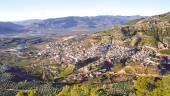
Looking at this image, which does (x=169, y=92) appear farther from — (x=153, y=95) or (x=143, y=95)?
(x=143, y=95)

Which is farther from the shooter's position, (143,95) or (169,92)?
(143,95)

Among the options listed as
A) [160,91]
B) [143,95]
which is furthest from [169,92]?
[143,95]

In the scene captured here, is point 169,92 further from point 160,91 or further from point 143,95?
point 143,95

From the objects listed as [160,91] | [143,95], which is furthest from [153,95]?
[143,95]

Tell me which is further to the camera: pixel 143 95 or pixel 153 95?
pixel 143 95

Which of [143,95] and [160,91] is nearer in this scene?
[160,91]
